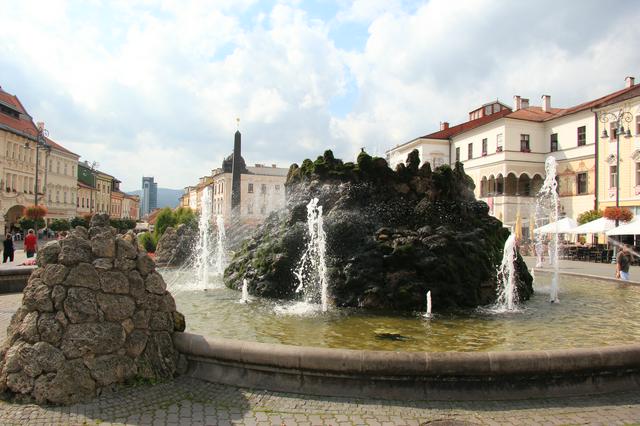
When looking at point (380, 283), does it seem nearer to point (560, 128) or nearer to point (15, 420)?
point (15, 420)

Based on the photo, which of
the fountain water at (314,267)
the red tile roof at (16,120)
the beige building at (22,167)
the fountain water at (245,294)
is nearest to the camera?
the fountain water at (314,267)

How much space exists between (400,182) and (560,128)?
42638 mm

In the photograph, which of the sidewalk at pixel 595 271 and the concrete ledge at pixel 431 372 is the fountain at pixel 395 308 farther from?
the sidewalk at pixel 595 271

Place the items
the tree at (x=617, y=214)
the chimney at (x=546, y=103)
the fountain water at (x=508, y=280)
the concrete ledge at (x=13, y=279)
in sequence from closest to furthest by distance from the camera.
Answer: the fountain water at (x=508, y=280), the concrete ledge at (x=13, y=279), the tree at (x=617, y=214), the chimney at (x=546, y=103)

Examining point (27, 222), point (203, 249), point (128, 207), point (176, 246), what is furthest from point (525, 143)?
point (128, 207)

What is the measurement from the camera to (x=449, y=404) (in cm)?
524

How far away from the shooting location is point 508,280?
12.0m

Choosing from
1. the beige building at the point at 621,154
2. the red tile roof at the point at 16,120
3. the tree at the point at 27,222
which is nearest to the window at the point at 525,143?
the beige building at the point at 621,154

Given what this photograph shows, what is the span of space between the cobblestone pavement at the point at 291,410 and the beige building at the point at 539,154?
121 ft

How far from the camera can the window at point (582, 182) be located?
45.1 m

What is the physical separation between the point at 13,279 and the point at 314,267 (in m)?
8.98

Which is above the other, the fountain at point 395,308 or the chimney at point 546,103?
the chimney at point 546,103

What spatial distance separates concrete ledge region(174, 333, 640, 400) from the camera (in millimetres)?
5309

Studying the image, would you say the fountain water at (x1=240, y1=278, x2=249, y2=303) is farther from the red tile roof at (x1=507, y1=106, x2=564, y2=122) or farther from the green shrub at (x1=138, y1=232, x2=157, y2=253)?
the red tile roof at (x1=507, y1=106, x2=564, y2=122)
